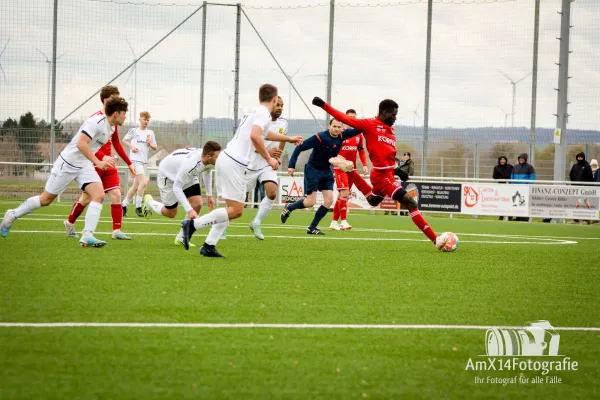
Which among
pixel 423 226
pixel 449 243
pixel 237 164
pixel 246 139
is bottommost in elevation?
pixel 449 243

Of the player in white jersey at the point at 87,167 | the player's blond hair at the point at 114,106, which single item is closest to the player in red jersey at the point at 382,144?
the player's blond hair at the point at 114,106

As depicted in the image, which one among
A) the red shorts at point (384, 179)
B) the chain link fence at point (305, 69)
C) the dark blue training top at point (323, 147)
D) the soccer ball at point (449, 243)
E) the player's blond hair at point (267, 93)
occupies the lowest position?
the soccer ball at point (449, 243)

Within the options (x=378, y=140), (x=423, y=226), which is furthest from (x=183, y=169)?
(x=423, y=226)

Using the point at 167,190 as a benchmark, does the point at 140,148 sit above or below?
above

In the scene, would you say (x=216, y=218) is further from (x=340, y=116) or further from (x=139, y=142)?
(x=139, y=142)

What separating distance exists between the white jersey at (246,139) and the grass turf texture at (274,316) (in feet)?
4.16

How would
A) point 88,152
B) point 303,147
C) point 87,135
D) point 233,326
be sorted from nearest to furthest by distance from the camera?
point 233,326 < point 88,152 < point 87,135 < point 303,147

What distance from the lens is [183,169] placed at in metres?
11.4

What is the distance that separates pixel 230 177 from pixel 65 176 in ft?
8.62

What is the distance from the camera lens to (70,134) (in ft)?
88.0

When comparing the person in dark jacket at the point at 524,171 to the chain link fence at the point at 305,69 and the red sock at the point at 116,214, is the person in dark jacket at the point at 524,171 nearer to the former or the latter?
the chain link fence at the point at 305,69

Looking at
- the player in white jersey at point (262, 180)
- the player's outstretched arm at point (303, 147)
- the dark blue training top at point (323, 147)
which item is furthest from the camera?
the dark blue training top at point (323, 147)

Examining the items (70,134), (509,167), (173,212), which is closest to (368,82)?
(509,167)

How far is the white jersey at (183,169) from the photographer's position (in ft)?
37.2
